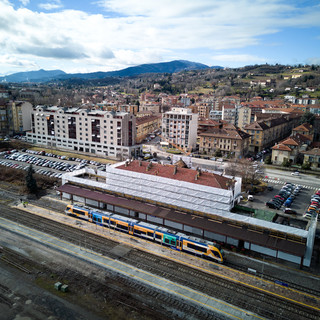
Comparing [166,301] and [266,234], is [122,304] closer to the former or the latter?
[166,301]

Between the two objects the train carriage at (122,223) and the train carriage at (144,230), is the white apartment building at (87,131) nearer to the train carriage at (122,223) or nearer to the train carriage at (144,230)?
the train carriage at (122,223)

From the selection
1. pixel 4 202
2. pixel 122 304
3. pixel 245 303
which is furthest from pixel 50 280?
pixel 4 202

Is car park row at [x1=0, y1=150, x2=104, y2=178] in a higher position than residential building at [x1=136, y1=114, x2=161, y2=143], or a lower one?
lower

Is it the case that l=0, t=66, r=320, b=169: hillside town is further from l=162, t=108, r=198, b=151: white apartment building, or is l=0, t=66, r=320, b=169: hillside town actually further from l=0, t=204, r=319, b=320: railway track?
l=0, t=204, r=319, b=320: railway track

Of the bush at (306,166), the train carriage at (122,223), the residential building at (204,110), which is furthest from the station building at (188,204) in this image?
the residential building at (204,110)

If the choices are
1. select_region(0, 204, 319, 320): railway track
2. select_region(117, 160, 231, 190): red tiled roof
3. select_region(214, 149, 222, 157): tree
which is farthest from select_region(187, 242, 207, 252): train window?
select_region(214, 149, 222, 157): tree

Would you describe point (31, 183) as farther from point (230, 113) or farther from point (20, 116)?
point (230, 113)
